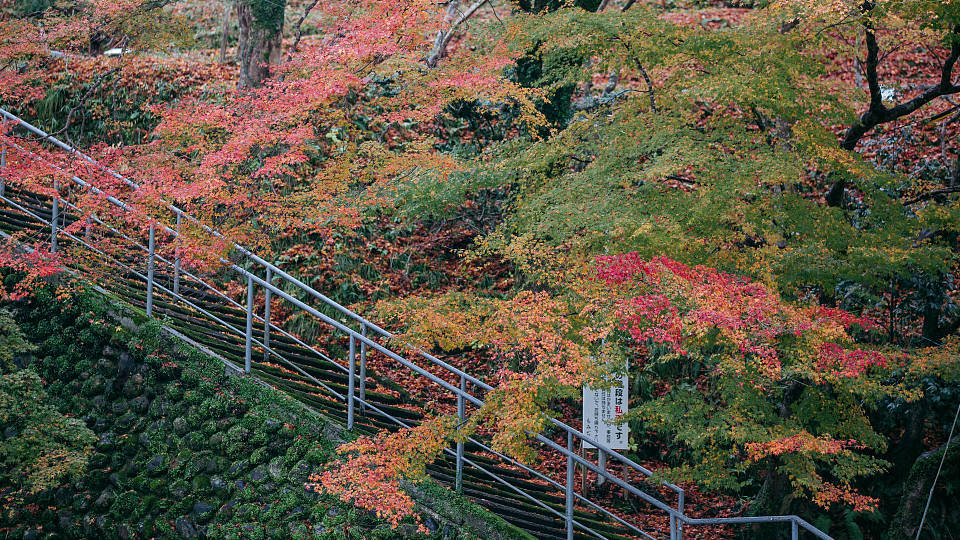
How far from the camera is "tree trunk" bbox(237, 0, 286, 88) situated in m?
12.8

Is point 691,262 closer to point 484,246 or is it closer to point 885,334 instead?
point 484,246

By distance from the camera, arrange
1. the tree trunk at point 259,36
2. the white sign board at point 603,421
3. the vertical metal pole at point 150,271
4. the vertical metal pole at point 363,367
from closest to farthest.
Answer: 1. the vertical metal pole at point 363,367
2. the vertical metal pole at point 150,271
3. the white sign board at point 603,421
4. the tree trunk at point 259,36

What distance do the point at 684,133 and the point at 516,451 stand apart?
13.1 ft

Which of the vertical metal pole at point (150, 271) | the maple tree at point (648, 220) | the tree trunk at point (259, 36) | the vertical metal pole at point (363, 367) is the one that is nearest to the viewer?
the maple tree at point (648, 220)

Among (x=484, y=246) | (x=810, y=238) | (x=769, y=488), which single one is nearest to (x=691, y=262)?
(x=810, y=238)

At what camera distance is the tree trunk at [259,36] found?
12.8m

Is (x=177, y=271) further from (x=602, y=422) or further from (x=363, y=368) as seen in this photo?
(x=602, y=422)

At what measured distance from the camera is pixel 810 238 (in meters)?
8.31

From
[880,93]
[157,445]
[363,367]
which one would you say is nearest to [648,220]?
[880,93]

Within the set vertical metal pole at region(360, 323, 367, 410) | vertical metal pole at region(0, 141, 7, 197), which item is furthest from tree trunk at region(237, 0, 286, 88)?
vertical metal pole at region(360, 323, 367, 410)

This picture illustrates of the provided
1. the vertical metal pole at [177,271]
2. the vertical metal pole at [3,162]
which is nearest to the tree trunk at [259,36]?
the vertical metal pole at [3,162]

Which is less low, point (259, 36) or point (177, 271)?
point (259, 36)

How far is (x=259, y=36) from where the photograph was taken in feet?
42.2

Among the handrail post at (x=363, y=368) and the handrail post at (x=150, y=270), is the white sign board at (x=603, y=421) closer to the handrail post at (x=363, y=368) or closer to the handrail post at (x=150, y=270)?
the handrail post at (x=363, y=368)
